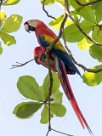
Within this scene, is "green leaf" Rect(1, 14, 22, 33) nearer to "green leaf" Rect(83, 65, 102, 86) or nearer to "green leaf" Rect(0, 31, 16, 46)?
"green leaf" Rect(0, 31, 16, 46)

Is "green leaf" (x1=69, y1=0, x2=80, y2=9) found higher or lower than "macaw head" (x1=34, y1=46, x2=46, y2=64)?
higher

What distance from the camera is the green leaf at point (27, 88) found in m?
2.46

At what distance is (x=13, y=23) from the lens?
105 inches

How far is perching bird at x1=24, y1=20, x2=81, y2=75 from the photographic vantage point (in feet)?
9.12

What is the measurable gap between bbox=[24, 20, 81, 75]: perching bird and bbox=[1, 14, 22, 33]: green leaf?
0.30 metres

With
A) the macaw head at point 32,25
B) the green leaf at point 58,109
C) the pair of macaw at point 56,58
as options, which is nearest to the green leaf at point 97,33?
the pair of macaw at point 56,58

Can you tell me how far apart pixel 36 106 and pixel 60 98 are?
0.72 ft

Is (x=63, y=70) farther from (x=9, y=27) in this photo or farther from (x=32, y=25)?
(x=32, y=25)

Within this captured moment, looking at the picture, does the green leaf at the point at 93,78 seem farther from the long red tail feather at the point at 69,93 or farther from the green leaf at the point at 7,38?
the green leaf at the point at 7,38

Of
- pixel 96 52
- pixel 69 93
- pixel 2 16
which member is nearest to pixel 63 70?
pixel 69 93

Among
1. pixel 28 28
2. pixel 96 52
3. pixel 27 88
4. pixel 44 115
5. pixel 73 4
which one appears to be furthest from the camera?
pixel 28 28

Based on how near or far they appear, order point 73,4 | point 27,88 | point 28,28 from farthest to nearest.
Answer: point 28,28, point 27,88, point 73,4

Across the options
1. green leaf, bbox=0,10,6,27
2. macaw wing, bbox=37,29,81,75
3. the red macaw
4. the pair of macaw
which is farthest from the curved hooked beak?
green leaf, bbox=0,10,6,27

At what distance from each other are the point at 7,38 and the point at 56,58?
0.38 meters
